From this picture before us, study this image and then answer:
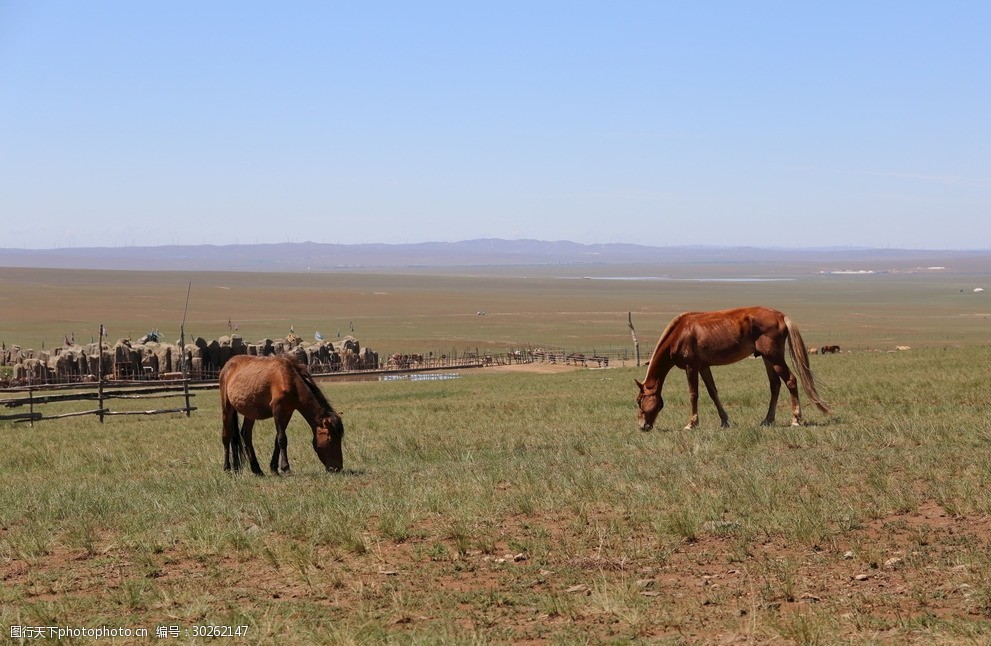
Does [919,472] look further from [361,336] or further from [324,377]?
[361,336]

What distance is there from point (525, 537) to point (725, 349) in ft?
28.0

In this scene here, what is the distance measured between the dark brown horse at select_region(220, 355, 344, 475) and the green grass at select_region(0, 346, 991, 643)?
562mm

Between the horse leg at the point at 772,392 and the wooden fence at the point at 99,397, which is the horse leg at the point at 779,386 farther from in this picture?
the wooden fence at the point at 99,397

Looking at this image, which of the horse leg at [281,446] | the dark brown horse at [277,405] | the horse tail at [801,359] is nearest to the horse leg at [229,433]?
the dark brown horse at [277,405]

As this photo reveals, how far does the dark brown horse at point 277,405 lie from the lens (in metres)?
13.7

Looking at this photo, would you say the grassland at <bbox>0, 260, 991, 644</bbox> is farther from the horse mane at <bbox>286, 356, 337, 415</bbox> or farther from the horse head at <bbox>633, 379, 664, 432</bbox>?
the horse mane at <bbox>286, 356, 337, 415</bbox>

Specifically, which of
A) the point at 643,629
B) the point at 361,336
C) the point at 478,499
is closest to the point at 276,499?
the point at 478,499

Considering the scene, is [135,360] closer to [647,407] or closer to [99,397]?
[99,397]

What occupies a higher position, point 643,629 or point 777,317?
point 777,317

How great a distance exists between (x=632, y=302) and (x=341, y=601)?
394 feet

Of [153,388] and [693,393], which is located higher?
[693,393]

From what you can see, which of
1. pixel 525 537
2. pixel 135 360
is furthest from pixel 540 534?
pixel 135 360

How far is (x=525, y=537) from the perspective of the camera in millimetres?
8781

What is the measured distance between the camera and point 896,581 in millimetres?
7230
